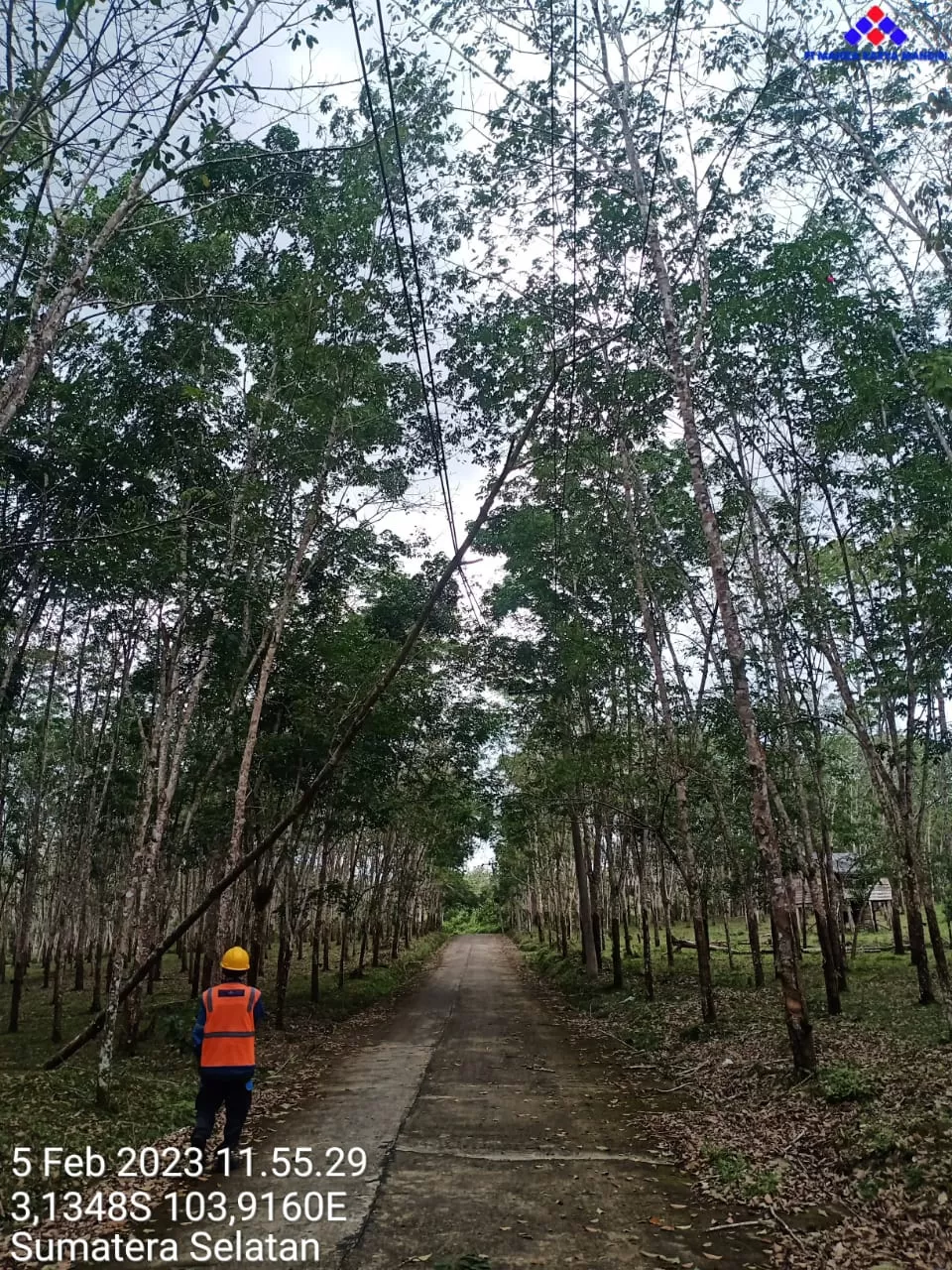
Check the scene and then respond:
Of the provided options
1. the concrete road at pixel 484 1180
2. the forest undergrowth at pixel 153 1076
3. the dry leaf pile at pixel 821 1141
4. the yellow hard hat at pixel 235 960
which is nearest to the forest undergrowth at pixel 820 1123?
the dry leaf pile at pixel 821 1141

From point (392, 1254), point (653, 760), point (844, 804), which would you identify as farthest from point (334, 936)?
point (392, 1254)

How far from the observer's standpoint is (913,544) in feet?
39.5

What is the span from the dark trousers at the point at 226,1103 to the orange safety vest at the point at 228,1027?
0.16 metres

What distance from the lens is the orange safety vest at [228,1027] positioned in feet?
21.8

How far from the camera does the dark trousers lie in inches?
262

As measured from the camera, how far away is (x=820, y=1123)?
7582mm

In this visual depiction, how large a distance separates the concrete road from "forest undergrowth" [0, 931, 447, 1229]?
1.05 meters

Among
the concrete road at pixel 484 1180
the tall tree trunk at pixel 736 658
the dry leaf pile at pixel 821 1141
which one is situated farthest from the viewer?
the tall tree trunk at pixel 736 658

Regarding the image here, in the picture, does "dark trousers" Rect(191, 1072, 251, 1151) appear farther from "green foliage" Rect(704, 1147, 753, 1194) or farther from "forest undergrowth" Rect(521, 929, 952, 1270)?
"green foliage" Rect(704, 1147, 753, 1194)

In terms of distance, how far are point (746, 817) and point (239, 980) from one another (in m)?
19.5

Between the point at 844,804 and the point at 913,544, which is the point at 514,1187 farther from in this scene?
the point at 844,804

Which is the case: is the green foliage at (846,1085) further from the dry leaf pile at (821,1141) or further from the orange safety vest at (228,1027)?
the orange safety vest at (228,1027)

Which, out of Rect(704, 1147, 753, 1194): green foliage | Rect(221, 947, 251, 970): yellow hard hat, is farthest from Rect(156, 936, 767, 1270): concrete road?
Rect(221, 947, 251, 970): yellow hard hat

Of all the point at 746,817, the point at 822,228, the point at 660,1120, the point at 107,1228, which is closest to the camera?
the point at 107,1228
